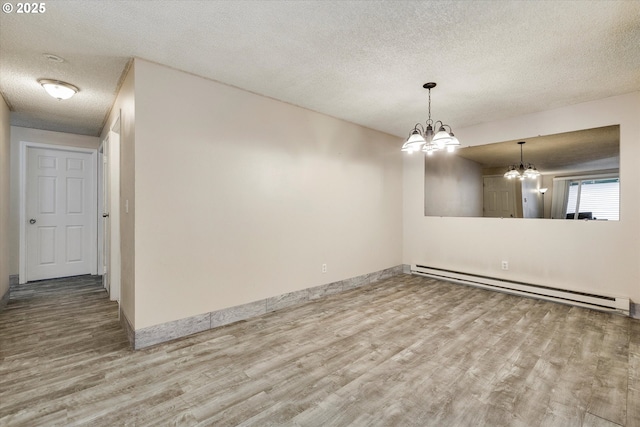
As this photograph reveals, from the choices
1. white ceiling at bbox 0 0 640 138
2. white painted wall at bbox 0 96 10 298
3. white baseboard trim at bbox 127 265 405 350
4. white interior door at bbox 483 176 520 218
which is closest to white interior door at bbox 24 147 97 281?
white painted wall at bbox 0 96 10 298

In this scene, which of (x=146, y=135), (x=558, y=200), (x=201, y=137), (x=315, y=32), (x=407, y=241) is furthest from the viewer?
(x=407, y=241)

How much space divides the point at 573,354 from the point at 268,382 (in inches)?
101

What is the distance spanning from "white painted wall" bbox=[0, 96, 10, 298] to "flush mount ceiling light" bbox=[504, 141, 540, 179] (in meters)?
6.76

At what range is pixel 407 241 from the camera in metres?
5.40

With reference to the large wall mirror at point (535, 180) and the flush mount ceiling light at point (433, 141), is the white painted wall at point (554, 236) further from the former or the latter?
the flush mount ceiling light at point (433, 141)

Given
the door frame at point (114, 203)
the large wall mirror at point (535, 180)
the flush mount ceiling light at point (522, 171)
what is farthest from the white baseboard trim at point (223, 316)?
the flush mount ceiling light at point (522, 171)

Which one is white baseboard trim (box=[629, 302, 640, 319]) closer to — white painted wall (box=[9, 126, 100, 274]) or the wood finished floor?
the wood finished floor

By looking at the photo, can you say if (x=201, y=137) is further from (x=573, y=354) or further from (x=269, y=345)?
(x=573, y=354)

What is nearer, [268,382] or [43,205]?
[268,382]

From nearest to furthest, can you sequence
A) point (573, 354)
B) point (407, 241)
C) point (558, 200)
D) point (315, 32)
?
point (315, 32)
point (573, 354)
point (558, 200)
point (407, 241)

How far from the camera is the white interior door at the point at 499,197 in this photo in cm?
426

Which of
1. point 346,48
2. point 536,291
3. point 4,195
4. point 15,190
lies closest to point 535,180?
point 536,291

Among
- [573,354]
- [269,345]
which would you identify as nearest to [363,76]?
[269,345]

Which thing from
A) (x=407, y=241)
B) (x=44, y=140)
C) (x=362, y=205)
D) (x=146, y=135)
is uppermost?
(x=44, y=140)
